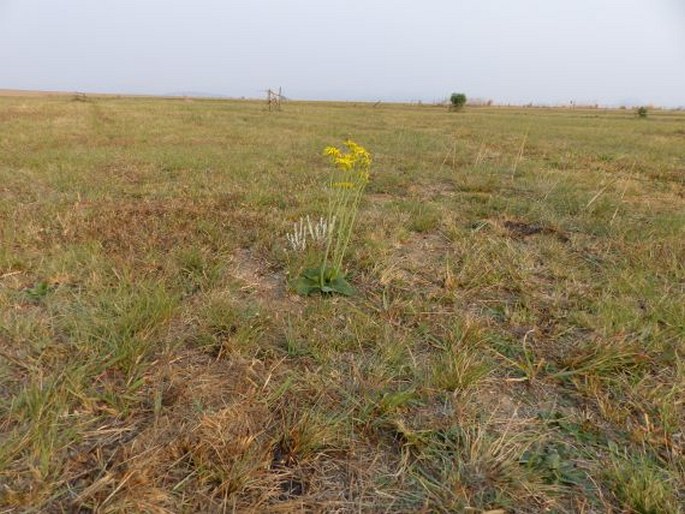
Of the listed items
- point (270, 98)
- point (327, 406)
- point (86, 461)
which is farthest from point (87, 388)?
point (270, 98)

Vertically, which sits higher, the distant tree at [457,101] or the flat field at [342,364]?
the distant tree at [457,101]

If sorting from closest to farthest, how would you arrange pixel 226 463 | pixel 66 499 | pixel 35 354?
pixel 66 499 → pixel 226 463 → pixel 35 354

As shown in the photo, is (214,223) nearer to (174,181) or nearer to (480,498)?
(174,181)

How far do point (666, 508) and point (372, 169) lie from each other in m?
5.81

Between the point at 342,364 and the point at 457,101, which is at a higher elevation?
the point at 457,101

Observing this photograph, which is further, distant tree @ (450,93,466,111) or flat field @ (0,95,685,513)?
distant tree @ (450,93,466,111)

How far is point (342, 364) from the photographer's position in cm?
182

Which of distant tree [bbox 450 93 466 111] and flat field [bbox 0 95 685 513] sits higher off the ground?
distant tree [bbox 450 93 466 111]

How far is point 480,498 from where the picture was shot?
122cm

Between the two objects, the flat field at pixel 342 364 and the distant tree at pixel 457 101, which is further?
the distant tree at pixel 457 101

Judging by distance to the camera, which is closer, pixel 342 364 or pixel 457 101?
pixel 342 364

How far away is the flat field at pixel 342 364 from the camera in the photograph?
1252mm

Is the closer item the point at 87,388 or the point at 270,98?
the point at 87,388

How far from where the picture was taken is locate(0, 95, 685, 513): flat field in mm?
1252
